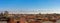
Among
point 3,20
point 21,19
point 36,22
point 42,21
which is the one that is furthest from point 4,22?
point 42,21

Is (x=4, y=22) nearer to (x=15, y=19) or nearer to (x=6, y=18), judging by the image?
(x=6, y=18)

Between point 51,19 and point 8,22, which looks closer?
point 8,22

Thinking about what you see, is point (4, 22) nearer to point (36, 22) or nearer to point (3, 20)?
point (3, 20)

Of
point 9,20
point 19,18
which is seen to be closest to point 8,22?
point 9,20

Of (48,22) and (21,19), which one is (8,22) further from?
(48,22)

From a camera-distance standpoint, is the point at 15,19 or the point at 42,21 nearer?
the point at 15,19

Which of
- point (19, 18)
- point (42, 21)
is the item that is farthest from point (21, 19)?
point (42, 21)

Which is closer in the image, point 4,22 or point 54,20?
point 4,22
